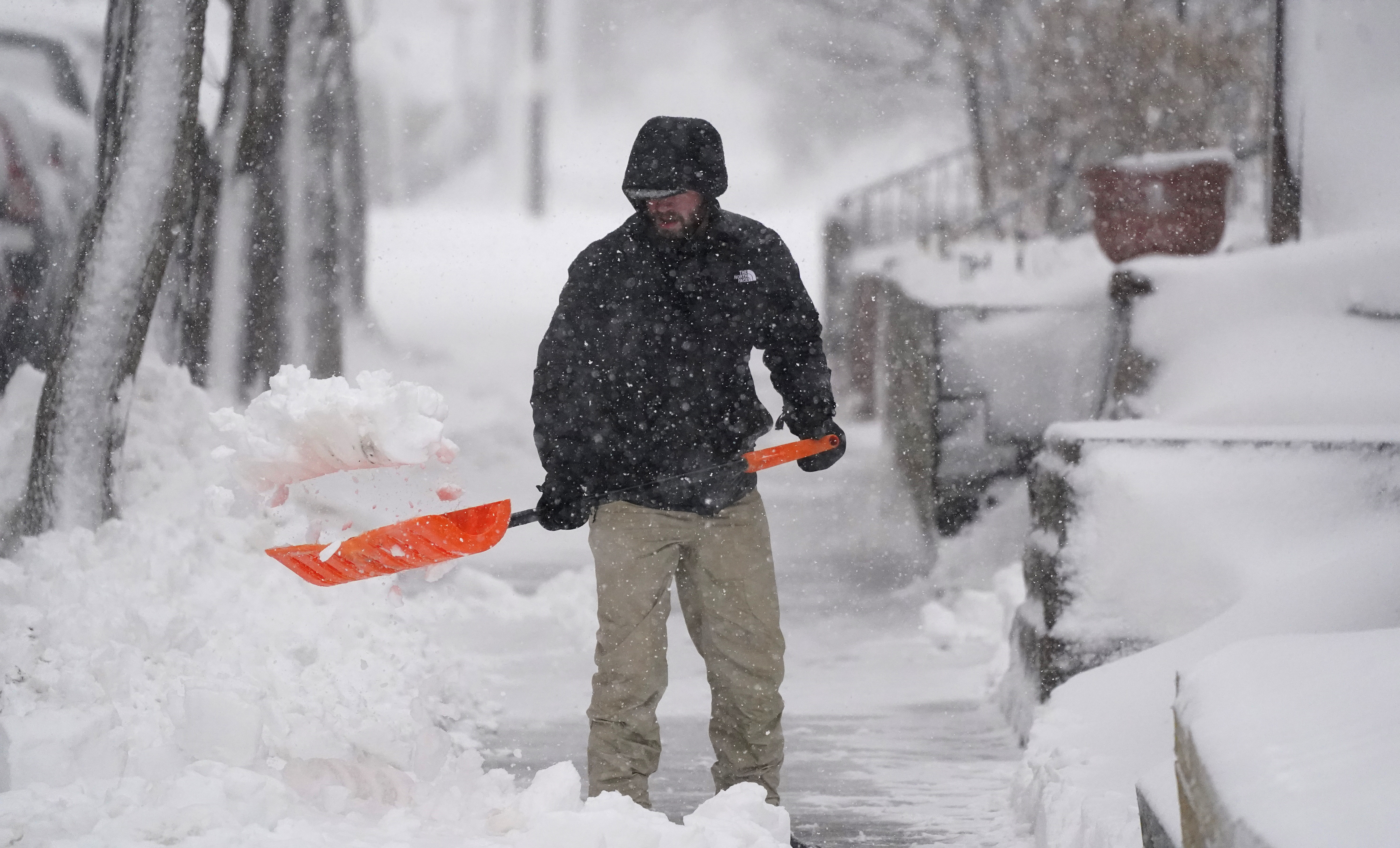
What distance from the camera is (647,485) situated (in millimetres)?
3490

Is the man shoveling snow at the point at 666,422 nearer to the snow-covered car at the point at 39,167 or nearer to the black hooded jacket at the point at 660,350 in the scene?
the black hooded jacket at the point at 660,350

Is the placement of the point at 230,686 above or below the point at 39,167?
below

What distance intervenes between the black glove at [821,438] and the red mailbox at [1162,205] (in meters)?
5.00

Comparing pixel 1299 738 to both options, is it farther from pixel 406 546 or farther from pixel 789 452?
pixel 406 546

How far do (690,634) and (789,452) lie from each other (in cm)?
51

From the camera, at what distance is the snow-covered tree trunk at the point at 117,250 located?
5836 millimetres

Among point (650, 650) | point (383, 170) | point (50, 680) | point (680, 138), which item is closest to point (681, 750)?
point (650, 650)

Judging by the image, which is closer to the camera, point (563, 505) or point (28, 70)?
point (563, 505)

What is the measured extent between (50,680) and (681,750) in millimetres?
1963

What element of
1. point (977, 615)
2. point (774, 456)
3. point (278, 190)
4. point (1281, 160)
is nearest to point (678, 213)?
point (774, 456)

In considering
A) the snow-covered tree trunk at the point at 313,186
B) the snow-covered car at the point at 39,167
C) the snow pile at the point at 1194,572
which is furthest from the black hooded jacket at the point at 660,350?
the snow-covered tree trunk at the point at 313,186

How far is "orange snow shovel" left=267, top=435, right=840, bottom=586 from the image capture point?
3.43 meters

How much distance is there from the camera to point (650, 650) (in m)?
3.51

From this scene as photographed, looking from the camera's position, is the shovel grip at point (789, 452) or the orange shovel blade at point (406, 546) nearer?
the orange shovel blade at point (406, 546)
